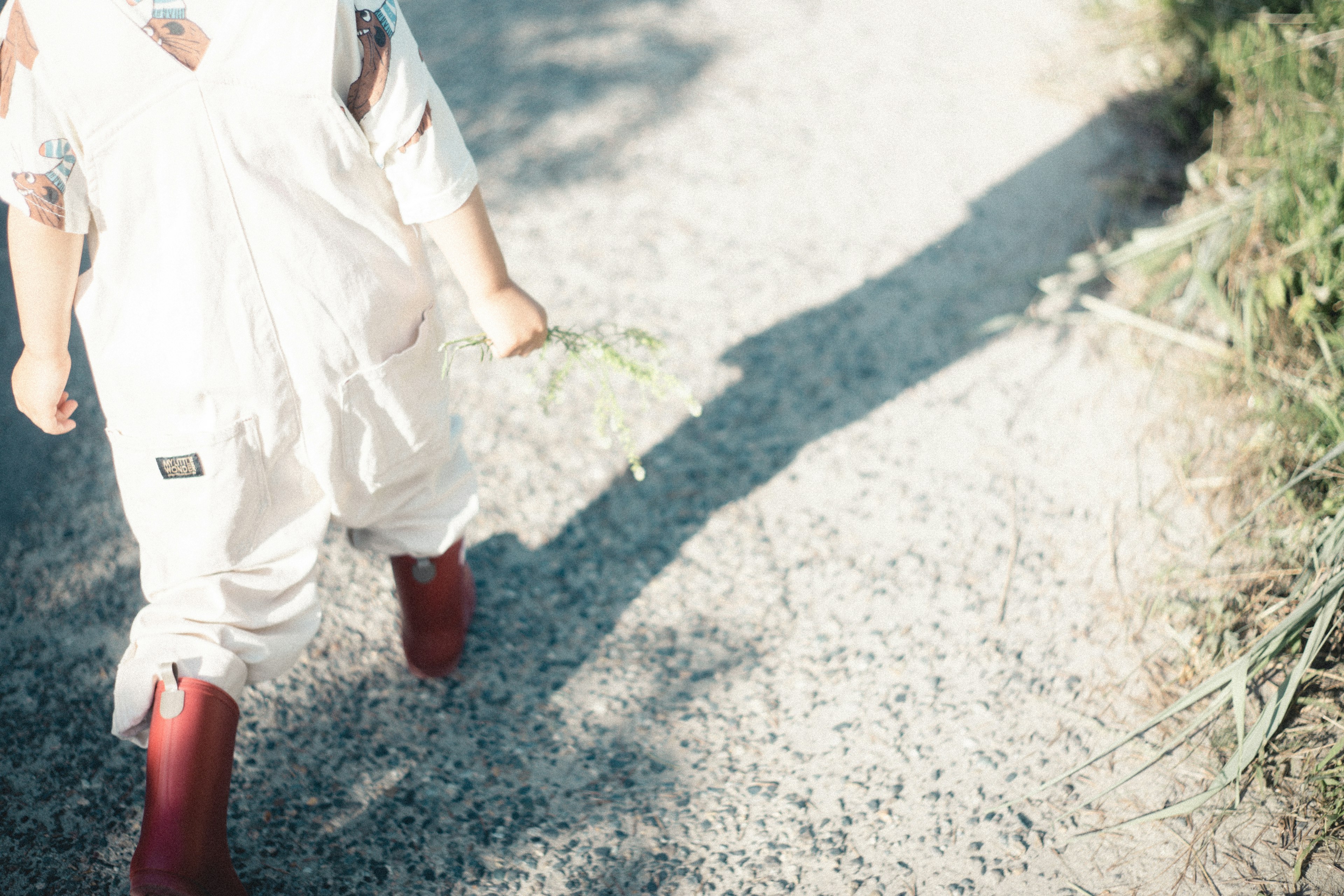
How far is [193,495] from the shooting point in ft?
3.99

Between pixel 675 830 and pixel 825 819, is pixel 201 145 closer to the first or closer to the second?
pixel 675 830

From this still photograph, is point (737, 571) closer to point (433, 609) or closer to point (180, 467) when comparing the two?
point (433, 609)

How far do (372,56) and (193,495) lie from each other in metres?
0.61

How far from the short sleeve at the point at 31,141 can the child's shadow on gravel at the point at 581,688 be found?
979mm

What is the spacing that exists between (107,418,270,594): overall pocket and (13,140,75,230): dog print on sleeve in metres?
0.28

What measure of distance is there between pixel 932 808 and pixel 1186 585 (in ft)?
2.48

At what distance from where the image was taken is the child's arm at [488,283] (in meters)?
1.24

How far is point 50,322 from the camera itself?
119 centimetres

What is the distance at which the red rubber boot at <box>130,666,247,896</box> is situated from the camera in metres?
1.21

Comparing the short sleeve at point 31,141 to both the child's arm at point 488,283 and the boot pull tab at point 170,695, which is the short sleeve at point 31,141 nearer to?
the child's arm at point 488,283

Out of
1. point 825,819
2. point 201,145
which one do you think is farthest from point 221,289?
point 825,819

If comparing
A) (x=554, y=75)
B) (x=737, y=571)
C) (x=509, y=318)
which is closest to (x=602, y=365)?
(x=509, y=318)

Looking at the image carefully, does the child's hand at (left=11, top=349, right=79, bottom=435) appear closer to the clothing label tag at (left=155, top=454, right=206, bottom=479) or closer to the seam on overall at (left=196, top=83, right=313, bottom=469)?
the clothing label tag at (left=155, top=454, right=206, bottom=479)

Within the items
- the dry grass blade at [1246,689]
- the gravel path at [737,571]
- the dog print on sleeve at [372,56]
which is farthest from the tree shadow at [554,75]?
the dry grass blade at [1246,689]
